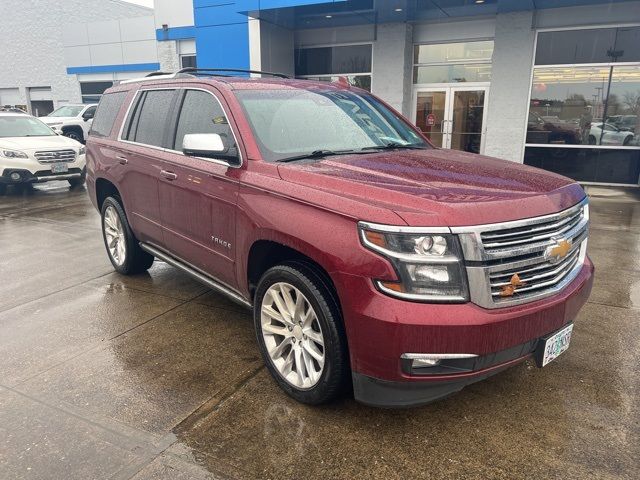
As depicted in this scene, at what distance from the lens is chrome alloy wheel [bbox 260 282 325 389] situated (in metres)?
2.95

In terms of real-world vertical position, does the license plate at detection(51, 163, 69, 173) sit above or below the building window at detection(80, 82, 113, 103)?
below

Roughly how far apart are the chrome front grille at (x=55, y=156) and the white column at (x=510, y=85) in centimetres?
974

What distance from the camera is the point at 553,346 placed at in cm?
273

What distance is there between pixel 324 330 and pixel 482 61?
440 inches

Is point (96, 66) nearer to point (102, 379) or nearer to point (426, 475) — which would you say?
point (102, 379)

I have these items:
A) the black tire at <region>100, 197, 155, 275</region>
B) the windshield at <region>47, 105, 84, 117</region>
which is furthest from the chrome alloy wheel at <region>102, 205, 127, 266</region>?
the windshield at <region>47, 105, 84, 117</region>

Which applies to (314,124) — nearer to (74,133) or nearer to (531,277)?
(531,277)

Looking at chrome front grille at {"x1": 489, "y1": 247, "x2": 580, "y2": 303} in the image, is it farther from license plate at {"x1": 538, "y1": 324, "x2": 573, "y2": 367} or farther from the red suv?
license plate at {"x1": 538, "y1": 324, "x2": 573, "y2": 367}

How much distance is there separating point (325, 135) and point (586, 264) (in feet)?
6.47

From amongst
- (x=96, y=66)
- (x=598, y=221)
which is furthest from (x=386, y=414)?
(x=96, y=66)

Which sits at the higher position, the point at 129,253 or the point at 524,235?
the point at 524,235

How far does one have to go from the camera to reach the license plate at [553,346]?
2672 mm

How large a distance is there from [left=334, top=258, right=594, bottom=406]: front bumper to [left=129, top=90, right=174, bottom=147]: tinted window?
2.68 meters

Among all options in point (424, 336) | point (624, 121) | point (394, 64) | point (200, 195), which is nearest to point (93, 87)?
point (394, 64)
